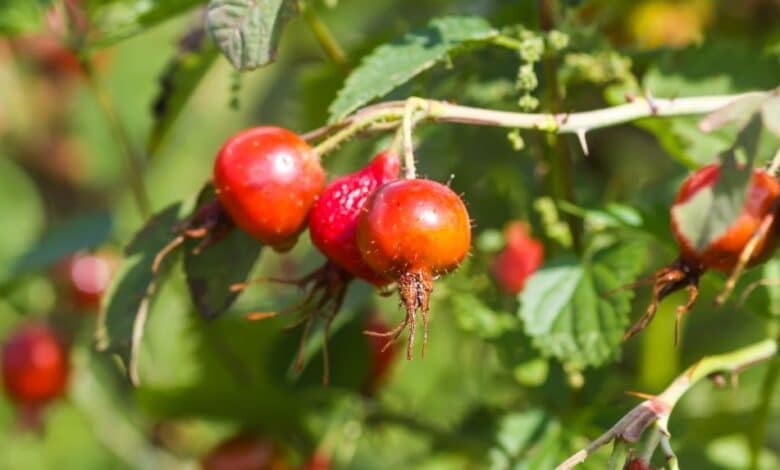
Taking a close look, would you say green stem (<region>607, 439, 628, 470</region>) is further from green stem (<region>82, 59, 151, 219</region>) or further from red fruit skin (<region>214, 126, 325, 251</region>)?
green stem (<region>82, 59, 151, 219</region>)

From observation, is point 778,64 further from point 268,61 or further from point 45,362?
point 45,362

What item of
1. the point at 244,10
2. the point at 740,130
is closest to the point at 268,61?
the point at 244,10

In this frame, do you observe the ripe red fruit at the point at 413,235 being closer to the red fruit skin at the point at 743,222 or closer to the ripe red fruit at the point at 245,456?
the red fruit skin at the point at 743,222

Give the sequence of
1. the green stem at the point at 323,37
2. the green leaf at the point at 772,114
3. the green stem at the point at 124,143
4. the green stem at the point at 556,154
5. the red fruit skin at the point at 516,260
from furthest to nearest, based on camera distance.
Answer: the green stem at the point at 124,143, the red fruit skin at the point at 516,260, the green stem at the point at 323,37, the green stem at the point at 556,154, the green leaf at the point at 772,114

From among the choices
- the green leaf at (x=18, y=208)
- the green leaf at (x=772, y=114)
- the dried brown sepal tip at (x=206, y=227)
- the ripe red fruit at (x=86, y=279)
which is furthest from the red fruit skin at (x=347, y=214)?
the green leaf at (x=18, y=208)

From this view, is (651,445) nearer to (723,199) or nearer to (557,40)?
(723,199)
